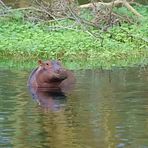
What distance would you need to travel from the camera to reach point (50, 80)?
1353 cm

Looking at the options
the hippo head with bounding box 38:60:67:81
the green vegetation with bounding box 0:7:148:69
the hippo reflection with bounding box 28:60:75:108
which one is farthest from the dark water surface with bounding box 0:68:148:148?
the green vegetation with bounding box 0:7:148:69

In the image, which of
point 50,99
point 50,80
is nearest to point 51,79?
point 50,80

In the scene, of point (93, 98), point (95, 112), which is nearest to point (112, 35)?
point (93, 98)

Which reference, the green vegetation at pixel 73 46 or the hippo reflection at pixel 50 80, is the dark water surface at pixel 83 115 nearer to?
the hippo reflection at pixel 50 80

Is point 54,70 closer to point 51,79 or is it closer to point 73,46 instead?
point 51,79

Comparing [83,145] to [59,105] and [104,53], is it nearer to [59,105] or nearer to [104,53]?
[59,105]

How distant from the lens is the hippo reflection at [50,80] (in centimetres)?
1324

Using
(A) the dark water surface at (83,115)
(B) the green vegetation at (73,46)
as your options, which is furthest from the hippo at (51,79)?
(B) the green vegetation at (73,46)

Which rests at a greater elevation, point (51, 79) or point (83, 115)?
point (51, 79)

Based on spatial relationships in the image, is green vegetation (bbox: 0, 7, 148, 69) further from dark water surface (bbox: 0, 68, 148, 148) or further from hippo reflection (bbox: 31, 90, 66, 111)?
hippo reflection (bbox: 31, 90, 66, 111)

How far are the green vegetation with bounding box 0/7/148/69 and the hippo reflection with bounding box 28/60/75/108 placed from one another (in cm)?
265

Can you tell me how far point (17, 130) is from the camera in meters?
9.62

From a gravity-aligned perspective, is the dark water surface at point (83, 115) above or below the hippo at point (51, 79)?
below

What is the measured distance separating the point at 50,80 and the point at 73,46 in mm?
5498
